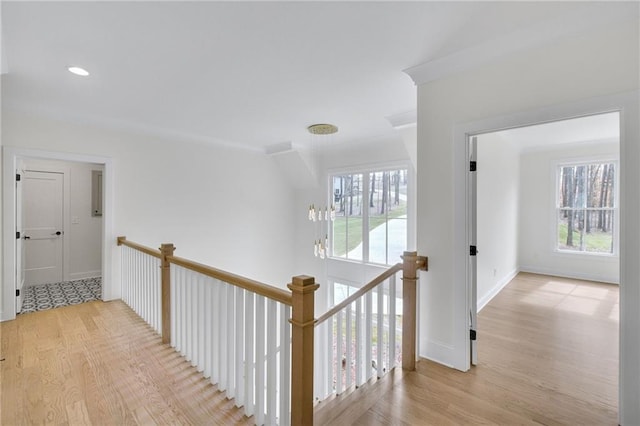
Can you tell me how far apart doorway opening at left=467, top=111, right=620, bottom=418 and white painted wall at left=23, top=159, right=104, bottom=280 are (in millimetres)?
6415

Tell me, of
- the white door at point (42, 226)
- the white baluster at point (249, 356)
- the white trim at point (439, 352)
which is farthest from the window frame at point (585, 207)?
the white door at point (42, 226)

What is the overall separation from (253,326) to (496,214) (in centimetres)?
406

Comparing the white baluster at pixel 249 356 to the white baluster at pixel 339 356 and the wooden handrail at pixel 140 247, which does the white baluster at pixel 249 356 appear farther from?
the wooden handrail at pixel 140 247

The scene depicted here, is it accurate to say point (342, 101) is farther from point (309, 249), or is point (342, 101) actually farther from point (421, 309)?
point (309, 249)

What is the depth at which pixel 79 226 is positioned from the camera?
5.27 metres

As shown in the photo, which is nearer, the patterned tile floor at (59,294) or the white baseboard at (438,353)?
the white baseboard at (438,353)

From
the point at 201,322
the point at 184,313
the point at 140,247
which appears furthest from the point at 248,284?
the point at 140,247

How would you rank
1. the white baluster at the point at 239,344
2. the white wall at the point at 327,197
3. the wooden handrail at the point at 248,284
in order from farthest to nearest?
the white wall at the point at 327,197 < the white baluster at the point at 239,344 < the wooden handrail at the point at 248,284

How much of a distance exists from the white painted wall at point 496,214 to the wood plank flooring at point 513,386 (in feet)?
3.08

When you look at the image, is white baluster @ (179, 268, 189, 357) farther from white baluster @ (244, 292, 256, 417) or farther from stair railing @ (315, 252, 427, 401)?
stair railing @ (315, 252, 427, 401)

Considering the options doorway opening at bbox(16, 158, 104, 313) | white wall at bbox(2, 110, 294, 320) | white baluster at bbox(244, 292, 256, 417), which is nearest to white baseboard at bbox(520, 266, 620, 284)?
white wall at bbox(2, 110, 294, 320)

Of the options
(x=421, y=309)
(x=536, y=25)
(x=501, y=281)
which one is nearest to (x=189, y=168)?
(x=421, y=309)

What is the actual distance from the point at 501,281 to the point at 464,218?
10.7 ft

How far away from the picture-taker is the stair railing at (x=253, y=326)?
5.08ft
